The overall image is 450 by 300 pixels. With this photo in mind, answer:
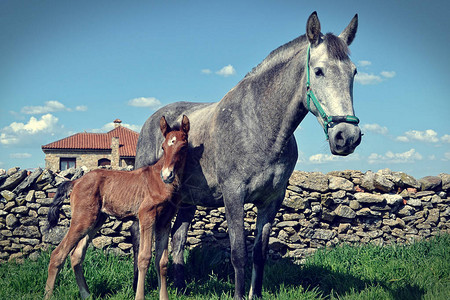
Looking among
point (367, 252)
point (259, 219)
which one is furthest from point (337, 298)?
point (367, 252)

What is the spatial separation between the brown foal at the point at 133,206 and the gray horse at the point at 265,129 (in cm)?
31

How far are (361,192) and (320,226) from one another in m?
1.29

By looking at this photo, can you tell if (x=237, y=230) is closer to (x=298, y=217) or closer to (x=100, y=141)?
(x=298, y=217)

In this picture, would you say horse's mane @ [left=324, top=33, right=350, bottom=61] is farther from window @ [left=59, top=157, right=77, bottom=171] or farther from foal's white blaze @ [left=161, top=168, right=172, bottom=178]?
window @ [left=59, top=157, right=77, bottom=171]

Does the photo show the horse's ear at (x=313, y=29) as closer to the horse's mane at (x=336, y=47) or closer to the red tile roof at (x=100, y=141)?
the horse's mane at (x=336, y=47)

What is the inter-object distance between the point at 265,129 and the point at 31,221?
646cm

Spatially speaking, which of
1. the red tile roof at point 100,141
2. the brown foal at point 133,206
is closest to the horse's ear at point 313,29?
the brown foal at point 133,206

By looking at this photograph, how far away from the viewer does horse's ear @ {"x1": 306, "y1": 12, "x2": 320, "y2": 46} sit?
3.99 m

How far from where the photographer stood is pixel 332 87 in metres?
3.91

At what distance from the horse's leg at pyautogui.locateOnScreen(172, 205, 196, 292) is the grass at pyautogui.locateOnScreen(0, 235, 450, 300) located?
0.20 m

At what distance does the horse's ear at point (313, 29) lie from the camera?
157 inches

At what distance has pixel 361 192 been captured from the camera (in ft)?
29.7

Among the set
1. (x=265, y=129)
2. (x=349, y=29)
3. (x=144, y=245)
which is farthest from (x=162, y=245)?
(x=349, y=29)

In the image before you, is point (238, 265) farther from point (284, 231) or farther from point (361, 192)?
point (361, 192)
